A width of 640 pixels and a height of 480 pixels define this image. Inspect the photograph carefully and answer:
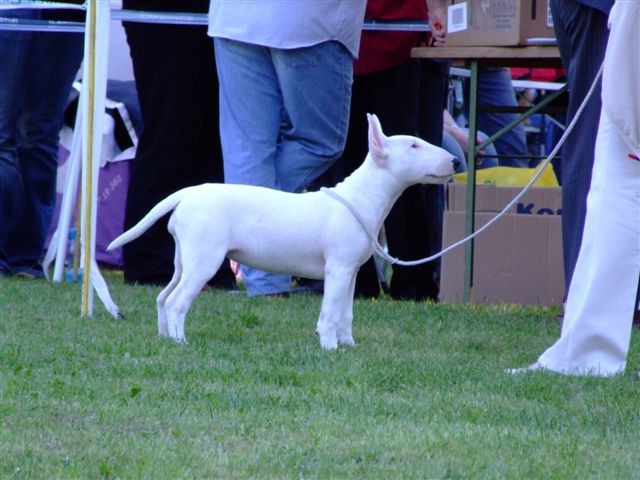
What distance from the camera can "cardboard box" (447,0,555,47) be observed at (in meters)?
5.77

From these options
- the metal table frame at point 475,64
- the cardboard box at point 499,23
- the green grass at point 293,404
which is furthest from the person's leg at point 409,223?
the green grass at point 293,404

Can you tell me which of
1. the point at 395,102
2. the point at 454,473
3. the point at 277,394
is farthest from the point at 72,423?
the point at 395,102

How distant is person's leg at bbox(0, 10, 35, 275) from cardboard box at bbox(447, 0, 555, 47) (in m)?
2.27

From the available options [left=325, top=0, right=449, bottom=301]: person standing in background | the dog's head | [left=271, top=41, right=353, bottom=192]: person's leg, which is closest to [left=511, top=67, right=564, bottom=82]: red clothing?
[left=325, top=0, right=449, bottom=301]: person standing in background

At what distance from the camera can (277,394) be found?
139 inches

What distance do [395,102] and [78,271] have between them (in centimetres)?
183

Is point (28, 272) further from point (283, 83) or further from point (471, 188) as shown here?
point (471, 188)

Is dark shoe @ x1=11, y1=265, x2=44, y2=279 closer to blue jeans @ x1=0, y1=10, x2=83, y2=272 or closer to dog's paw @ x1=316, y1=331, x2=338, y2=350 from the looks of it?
blue jeans @ x1=0, y1=10, x2=83, y2=272

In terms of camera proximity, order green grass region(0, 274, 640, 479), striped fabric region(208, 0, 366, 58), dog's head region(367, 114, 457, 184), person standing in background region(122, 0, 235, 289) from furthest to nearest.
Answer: person standing in background region(122, 0, 235, 289), striped fabric region(208, 0, 366, 58), dog's head region(367, 114, 457, 184), green grass region(0, 274, 640, 479)

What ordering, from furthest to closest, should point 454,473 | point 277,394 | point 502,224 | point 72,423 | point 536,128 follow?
point 536,128 → point 502,224 → point 277,394 → point 72,423 → point 454,473

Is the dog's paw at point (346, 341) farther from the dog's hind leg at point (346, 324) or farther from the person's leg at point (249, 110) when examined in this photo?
the person's leg at point (249, 110)

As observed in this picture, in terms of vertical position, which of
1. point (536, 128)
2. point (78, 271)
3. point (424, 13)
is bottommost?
point (536, 128)

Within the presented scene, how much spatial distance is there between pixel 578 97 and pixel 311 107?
144 centimetres

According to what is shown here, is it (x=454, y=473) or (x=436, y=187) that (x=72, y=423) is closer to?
(x=454, y=473)
